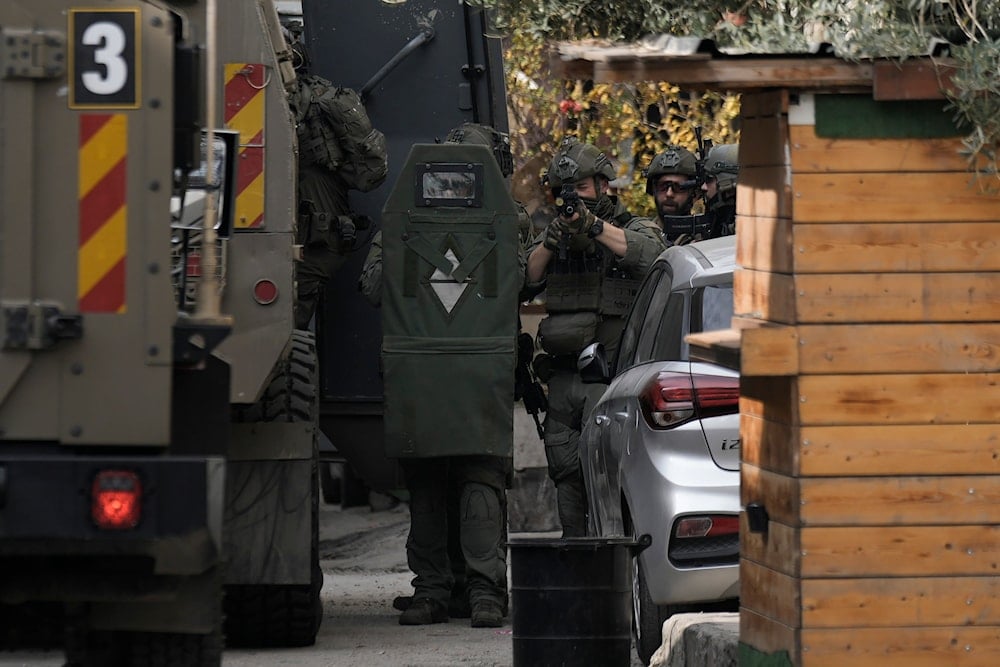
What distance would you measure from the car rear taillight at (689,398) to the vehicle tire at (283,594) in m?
1.66

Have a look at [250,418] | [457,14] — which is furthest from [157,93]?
[457,14]

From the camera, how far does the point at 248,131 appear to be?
7.71 m

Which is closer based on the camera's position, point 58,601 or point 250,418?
point 58,601

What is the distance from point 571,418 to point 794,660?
4.76 metres

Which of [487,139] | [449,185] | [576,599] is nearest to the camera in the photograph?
[576,599]

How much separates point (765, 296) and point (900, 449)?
0.56m

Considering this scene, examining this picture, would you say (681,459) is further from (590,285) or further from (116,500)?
(116,500)

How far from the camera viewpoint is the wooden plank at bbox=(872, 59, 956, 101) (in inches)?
213

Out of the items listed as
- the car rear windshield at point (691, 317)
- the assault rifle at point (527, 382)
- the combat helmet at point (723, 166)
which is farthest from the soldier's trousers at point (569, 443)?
the car rear windshield at point (691, 317)

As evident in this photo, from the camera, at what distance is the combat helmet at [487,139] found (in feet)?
33.9

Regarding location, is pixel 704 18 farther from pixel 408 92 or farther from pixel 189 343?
pixel 408 92

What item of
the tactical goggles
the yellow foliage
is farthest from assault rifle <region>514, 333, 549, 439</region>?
the yellow foliage

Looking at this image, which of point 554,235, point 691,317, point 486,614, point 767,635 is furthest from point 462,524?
point 767,635

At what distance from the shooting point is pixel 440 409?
9.48 m
